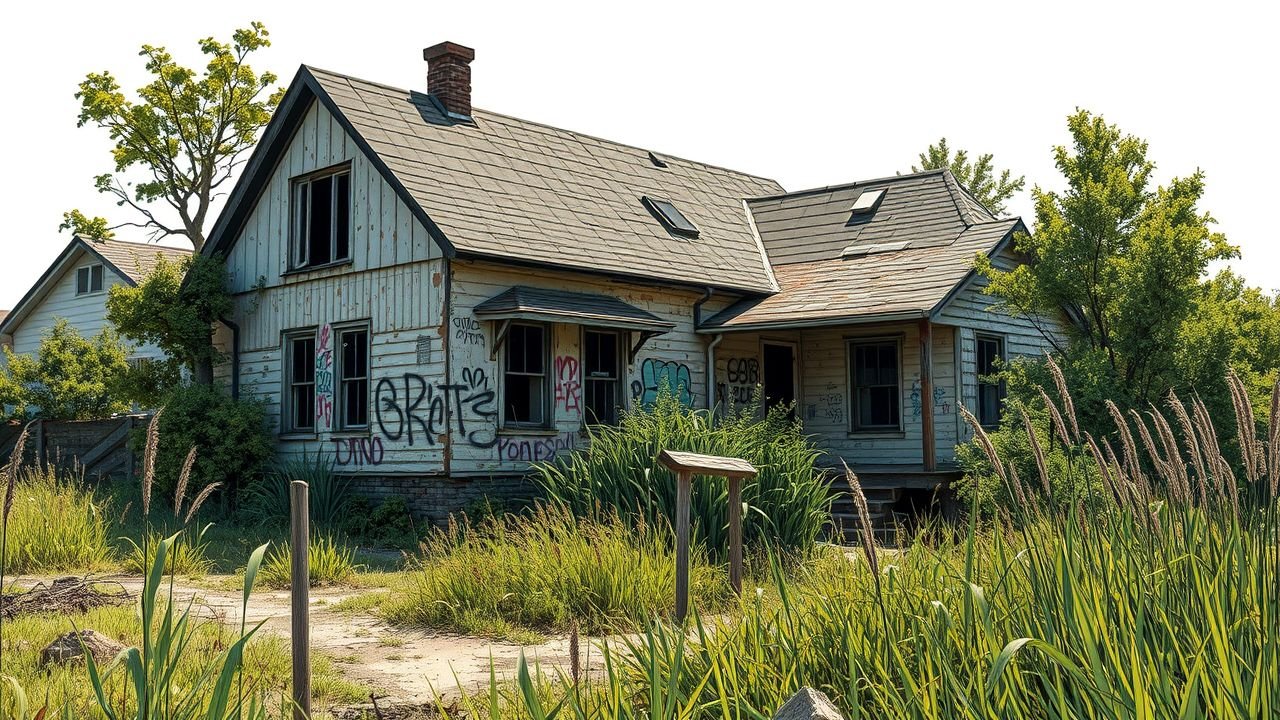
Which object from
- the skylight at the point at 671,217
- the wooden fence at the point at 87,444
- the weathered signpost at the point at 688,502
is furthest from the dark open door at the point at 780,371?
the weathered signpost at the point at 688,502

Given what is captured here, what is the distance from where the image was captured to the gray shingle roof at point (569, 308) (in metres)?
15.8

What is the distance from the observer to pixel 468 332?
15.9 metres

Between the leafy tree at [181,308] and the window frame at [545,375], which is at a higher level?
the leafy tree at [181,308]

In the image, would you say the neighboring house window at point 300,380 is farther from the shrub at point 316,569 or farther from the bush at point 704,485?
the bush at point 704,485

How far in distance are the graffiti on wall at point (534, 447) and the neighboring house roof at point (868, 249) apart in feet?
10.8

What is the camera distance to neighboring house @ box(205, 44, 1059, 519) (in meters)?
16.1

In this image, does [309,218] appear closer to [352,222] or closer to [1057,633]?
[352,222]

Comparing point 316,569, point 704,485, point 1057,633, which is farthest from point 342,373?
point 1057,633

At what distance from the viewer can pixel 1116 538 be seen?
12.8 feet

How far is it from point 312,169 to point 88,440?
7.84 metres

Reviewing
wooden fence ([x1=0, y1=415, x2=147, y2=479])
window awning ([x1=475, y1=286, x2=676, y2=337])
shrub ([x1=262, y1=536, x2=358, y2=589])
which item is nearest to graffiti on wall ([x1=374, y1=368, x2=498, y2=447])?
window awning ([x1=475, y1=286, x2=676, y2=337])

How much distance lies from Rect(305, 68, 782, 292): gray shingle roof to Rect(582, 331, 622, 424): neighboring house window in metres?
1.11

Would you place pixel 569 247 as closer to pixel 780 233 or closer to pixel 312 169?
pixel 312 169

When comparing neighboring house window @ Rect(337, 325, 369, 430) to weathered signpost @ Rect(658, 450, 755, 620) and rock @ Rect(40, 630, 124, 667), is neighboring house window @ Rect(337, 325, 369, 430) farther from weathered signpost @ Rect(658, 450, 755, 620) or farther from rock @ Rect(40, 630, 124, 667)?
weathered signpost @ Rect(658, 450, 755, 620)
